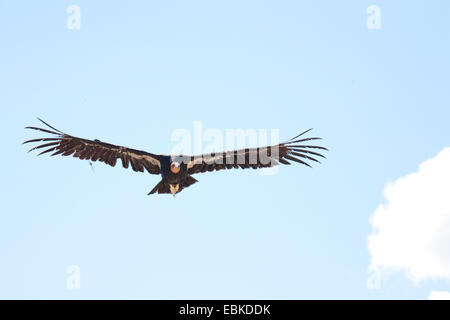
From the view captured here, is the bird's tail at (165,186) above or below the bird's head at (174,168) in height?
below

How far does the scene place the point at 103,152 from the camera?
28109mm

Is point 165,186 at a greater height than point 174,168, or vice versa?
point 174,168

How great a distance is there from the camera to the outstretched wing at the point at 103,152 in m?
27.7

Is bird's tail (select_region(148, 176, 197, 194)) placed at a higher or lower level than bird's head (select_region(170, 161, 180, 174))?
lower

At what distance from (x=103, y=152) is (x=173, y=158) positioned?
3021 millimetres

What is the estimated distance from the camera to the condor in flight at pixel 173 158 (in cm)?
2762

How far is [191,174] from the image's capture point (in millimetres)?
28953

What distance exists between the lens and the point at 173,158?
91.3 feet

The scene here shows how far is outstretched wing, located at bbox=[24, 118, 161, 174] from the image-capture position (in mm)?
27656

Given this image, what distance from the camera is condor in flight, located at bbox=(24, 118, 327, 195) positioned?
2762 cm
